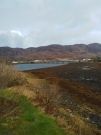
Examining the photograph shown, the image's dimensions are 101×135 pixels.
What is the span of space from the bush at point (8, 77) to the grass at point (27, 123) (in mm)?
7520

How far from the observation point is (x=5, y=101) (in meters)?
23.4

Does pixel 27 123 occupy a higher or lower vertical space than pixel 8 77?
lower

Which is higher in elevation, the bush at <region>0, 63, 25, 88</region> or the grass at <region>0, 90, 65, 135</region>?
the bush at <region>0, 63, 25, 88</region>

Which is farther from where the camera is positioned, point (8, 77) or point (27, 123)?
point (8, 77)

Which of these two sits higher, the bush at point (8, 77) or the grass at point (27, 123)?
the bush at point (8, 77)

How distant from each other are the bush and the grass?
7.52 meters

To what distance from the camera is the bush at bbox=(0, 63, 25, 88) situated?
1179 inches

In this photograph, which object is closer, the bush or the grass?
the grass

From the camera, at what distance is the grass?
58.2ft

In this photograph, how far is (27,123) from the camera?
19.0 metres

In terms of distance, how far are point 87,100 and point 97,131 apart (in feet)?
43.5

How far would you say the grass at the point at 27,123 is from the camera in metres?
17.8

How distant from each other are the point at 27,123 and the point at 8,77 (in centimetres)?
1264

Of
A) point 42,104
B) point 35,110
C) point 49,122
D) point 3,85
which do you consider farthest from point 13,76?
point 49,122
